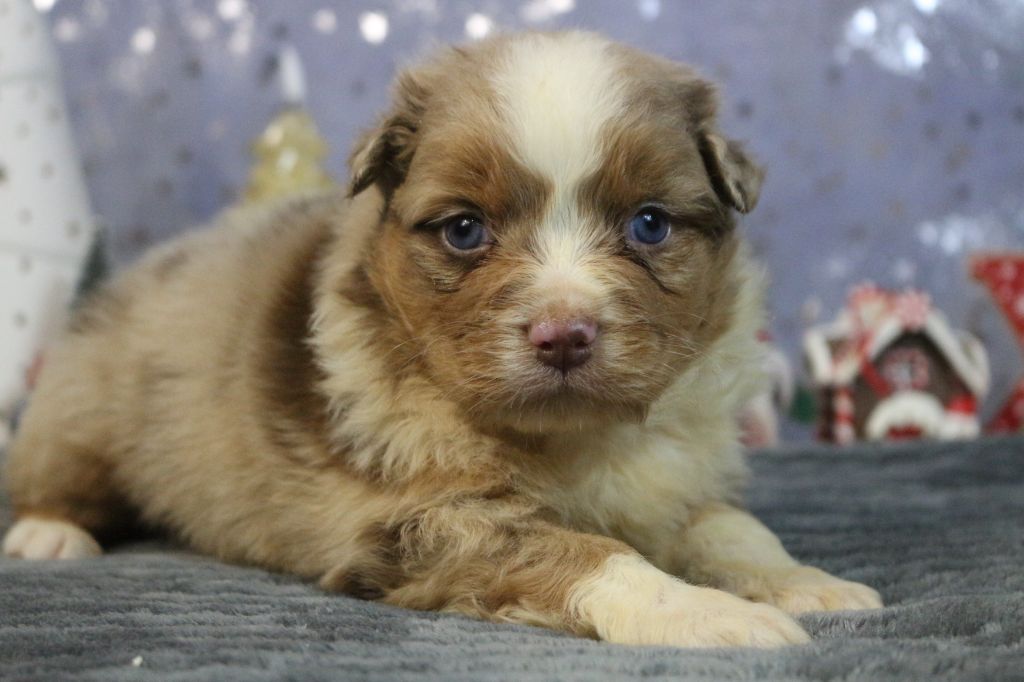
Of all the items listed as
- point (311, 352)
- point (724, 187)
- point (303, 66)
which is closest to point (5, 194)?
point (303, 66)

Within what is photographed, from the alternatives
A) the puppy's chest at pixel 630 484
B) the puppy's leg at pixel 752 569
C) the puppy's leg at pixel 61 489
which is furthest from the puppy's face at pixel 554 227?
the puppy's leg at pixel 61 489

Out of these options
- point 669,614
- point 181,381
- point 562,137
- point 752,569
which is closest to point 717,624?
point 669,614

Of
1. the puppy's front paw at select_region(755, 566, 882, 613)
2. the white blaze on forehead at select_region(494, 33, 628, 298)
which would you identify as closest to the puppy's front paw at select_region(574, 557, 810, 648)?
the puppy's front paw at select_region(755, 566, 882, 613)

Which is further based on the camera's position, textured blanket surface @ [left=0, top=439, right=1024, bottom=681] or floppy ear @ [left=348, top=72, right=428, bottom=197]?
floppy ear @ [left=348, top=72, right=428, bottom=197]

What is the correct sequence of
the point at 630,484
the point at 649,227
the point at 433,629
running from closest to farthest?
the point at 433,629 → the point at 649,227 → the point at 630,484

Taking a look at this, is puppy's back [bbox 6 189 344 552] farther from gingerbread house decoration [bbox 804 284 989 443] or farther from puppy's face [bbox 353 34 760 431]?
gingerbread house decoration [bbox 804 284 989 443]

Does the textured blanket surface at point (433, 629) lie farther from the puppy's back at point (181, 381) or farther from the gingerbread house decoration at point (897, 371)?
the gingerbread house decoration at point (897, 371)

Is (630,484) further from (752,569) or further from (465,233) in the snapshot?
(465,233)
